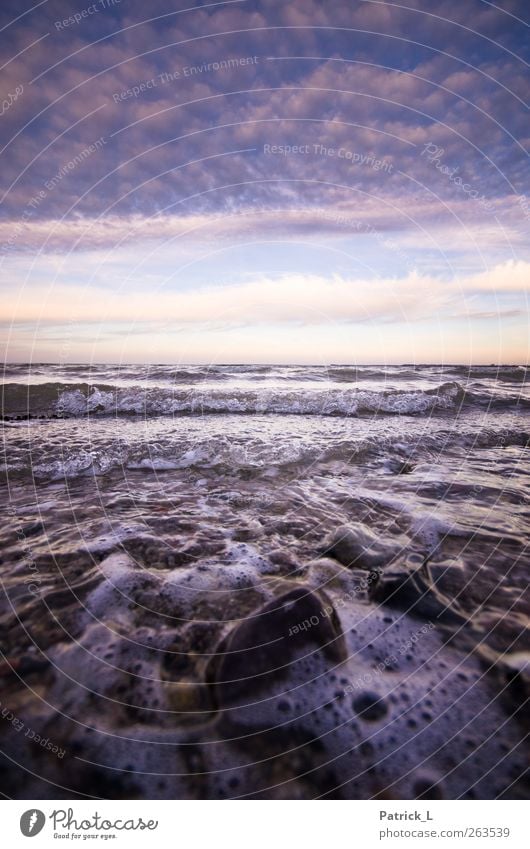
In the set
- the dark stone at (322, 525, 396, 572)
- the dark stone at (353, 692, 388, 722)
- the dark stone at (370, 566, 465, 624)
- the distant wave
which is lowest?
the dark stone at (353, 692, 388, 722)

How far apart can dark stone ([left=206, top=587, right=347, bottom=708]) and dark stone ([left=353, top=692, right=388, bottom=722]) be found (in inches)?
12.5

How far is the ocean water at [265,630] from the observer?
2229 millimetres

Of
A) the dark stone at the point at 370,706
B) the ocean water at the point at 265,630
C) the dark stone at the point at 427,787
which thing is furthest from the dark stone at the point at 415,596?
the dark stone at the point at 427,787

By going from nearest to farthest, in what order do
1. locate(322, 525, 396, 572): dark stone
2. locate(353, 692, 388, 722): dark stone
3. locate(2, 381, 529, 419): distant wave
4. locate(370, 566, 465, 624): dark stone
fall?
locate(353, 692, 388, 722): dark stone → locate(370, 566, 465, 624): dark stone → locate(322, 525, 396, 572): dark stone → locate(2, 381, 529, 419): distant wave

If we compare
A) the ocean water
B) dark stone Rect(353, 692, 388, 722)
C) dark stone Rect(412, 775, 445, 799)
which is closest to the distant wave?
the ocean water

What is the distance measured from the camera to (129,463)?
7.59 meters

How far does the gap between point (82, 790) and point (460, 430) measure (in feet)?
38.4

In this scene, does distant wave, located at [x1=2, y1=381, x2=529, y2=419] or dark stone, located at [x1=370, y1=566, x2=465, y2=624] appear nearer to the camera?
dark stone, located at [x1=370, y1=566, x2=465, y2=624]

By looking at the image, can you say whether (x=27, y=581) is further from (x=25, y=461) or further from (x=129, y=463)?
(x=25, y=461)

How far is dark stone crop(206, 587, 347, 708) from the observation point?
8.46ft

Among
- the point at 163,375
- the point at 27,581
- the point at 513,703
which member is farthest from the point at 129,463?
the point at 163,375

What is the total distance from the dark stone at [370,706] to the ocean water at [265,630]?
13mm

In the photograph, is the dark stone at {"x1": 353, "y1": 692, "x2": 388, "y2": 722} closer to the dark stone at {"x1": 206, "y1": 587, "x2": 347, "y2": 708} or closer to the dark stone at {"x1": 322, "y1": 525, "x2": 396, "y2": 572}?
the dark stone at {"x1": 206, "y1": 587, "x2": 347, "y2": 708}

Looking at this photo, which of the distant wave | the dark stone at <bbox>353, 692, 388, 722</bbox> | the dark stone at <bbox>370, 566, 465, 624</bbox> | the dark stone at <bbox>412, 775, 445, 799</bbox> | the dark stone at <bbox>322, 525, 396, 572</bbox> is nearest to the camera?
the dark stone at <bbox>412, 775, 445, 799</bbox>
